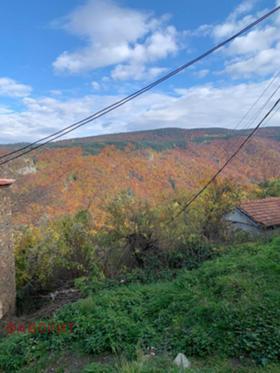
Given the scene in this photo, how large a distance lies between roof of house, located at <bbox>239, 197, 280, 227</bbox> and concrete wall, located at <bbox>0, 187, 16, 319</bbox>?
1015 cm

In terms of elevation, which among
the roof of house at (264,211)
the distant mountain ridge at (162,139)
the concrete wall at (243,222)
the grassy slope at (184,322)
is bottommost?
the concrete wall at (243,222)

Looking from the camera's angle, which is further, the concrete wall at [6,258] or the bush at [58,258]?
the bush at [58,258]

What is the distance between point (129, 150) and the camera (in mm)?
24641

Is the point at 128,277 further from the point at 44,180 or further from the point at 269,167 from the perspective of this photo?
the point at 269,167

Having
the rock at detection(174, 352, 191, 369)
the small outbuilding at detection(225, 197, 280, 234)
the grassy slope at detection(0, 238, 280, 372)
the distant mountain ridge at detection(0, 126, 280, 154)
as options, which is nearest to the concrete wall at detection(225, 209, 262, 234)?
the small outbuilding at detection(225, 197, 280, 234)

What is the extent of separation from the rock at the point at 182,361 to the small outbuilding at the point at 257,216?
9493 mm

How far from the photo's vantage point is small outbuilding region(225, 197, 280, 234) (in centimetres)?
1215

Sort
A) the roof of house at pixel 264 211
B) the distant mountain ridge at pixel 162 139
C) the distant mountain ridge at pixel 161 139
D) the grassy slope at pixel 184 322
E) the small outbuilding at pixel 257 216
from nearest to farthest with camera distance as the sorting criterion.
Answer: the grassy slope at pixel 184 322 → the small outbuilding at pixel 257 216 → the roof of house at pixel 264 211 → the distant mountain ridge at pixel 161 139 → the distant mountain ridge at pixel 162 139

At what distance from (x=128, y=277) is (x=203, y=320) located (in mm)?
3322

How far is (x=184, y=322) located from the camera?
3.81 meters

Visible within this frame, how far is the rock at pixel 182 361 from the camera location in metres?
2.87

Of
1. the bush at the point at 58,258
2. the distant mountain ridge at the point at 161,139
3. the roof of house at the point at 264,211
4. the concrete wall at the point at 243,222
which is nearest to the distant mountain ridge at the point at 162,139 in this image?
the distant mountain ridge at the point at 161,139

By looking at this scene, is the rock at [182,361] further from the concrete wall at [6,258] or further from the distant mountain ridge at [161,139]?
the distant mountain ridge at [161,139]

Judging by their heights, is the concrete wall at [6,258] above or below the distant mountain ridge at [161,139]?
below
